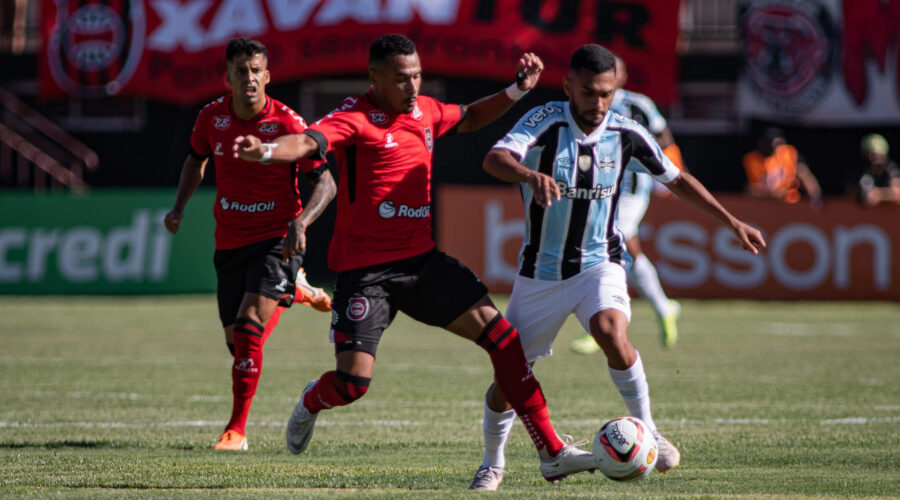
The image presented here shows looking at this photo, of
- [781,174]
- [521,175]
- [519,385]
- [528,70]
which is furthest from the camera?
[781,174]

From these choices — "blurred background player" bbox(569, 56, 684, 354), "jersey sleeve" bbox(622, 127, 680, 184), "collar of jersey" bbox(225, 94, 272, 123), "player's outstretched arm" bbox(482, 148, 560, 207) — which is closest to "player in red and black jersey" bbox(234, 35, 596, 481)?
"player's outstretched arm" bbox(482, 148, 560, 207)

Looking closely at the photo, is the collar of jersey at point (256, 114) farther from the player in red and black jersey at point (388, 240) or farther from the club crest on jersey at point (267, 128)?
the player in red and black jersey at point (388, 240)

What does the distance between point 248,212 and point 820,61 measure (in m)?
18.4

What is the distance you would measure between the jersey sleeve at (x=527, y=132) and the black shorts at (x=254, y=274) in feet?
6.48

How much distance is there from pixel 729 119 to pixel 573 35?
166 inches

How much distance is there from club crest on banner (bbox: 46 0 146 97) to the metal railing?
1974mm

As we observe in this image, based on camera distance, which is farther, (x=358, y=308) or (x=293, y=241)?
(x=358, y=308)

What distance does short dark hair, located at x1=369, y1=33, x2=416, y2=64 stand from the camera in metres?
6.31

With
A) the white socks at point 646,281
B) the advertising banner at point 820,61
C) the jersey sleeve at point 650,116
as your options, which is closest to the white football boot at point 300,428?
the jersey sleeve at point 650,116

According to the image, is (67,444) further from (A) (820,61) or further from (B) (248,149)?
(A) (820,61)

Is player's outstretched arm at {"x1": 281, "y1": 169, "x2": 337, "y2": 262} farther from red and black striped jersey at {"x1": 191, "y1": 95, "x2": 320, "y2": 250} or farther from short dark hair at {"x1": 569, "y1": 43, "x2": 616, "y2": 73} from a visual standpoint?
short dark hair at {"x1": 569, "y1": 43, "x2": 616, "y2": 73}

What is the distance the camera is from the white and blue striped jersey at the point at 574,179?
6.34 metres

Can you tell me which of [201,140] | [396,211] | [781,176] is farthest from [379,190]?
[781,176]

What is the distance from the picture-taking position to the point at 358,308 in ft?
20.9
